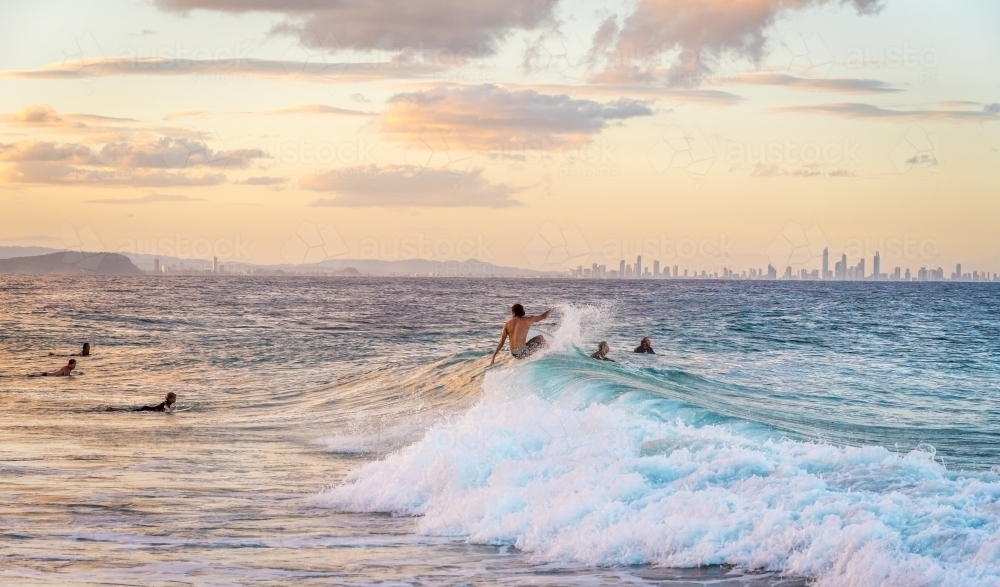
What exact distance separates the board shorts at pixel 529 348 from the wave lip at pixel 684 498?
25.5 feet

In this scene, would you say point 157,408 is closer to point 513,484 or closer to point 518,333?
point 518,333

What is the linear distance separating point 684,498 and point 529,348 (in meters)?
11.5

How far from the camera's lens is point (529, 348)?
19703mm

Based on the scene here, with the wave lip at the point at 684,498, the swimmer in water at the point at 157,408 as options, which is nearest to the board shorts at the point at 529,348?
the swimmer in water at the point at 157,408

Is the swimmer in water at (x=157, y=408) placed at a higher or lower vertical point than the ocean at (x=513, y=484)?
lower

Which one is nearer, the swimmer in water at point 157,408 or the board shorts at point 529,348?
the swimmer in water at point 157,408

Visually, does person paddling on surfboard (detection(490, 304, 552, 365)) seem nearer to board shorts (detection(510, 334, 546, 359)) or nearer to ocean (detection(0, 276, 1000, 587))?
board shorts (detection(510, 334, 546, 359))

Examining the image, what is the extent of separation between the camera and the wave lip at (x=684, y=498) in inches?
279

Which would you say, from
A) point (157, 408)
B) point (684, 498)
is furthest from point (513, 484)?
point (157, 408)

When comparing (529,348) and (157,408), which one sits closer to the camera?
(157,408)

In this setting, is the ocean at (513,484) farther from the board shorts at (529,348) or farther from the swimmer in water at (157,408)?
the swimmer in water at (157,408)

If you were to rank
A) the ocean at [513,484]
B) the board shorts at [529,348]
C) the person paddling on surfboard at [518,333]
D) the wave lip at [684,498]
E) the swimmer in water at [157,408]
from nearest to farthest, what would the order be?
the wave lip at [684,498] → the ocean at [513,484] → the swimmer in water at [157,408] → the person paddling on surfboard at [518,333] → the board shorts at [529,348]

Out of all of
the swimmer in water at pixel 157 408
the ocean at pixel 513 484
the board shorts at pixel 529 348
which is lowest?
the swimmer in water at pixel 157 408

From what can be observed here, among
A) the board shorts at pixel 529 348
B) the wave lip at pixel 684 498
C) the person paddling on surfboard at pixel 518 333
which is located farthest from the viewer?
the board shorts at pixel 529 348
